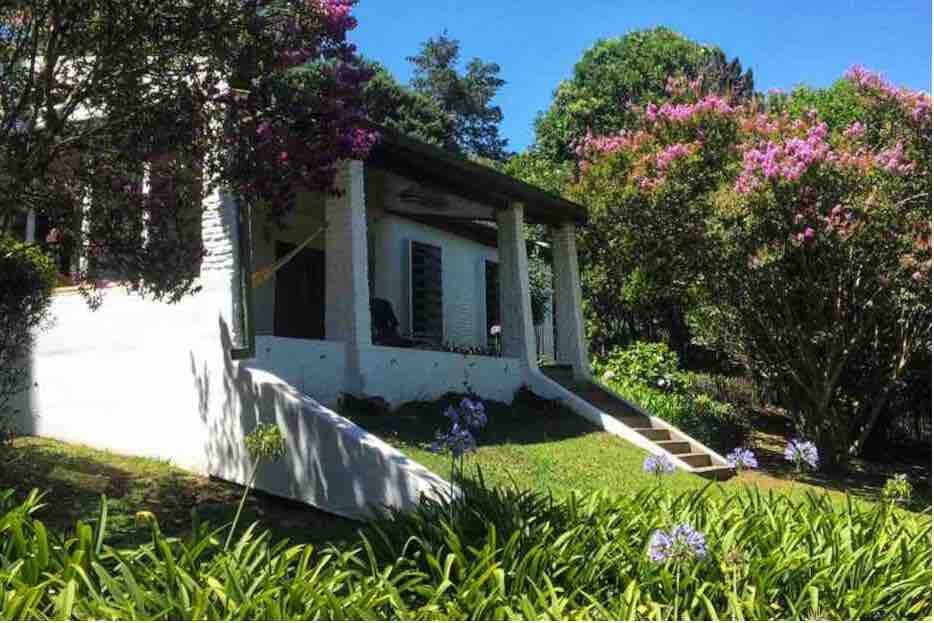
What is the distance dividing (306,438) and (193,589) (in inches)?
171

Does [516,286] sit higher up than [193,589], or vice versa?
[516,286]

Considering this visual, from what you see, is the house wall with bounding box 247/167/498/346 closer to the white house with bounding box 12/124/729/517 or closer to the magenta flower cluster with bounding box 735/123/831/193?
the white house with bounding box 12/124/729/517

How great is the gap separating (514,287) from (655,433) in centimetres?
315

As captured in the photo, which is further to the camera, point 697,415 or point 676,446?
point 697,415

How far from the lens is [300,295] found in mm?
13477

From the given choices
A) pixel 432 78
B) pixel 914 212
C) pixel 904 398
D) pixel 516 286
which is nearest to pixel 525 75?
pixel 516 286

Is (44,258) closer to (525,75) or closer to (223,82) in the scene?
(223,82)

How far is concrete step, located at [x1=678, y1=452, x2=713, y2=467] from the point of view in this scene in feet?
39.4

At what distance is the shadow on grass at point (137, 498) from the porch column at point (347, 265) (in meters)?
2.60

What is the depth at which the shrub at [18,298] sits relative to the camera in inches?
269

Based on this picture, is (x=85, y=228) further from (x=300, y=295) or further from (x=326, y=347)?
(x=300, y=295)

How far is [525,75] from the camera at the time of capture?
11945 mm

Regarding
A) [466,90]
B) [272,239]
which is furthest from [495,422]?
[466,90]

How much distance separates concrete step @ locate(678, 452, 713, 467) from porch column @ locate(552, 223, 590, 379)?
9.54 ft
